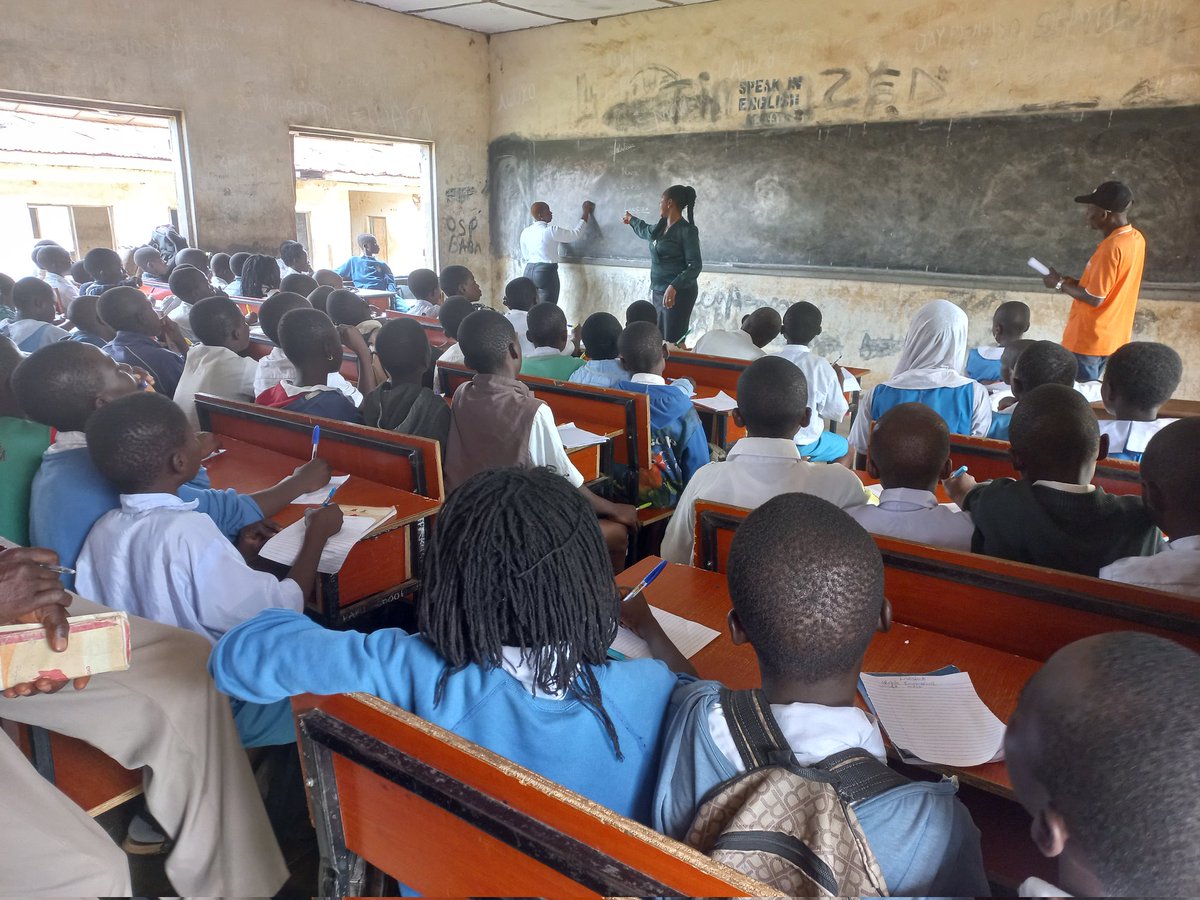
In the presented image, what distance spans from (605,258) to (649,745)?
696 centimetres

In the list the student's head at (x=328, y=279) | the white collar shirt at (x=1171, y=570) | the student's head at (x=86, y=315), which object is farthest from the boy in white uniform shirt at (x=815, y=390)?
the student's head at (x=328, y=279)

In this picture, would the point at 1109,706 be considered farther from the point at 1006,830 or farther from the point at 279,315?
the point at 279,315

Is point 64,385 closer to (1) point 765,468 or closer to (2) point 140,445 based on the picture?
(2) point 140,445

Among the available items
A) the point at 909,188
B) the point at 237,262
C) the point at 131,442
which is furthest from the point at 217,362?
the point at 909,188

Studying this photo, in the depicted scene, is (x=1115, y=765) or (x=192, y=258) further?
(x=192, y=258)

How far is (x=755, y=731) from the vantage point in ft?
2.74

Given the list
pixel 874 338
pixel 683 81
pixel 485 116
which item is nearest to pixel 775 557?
pixel 874 338

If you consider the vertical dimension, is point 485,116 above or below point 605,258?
above

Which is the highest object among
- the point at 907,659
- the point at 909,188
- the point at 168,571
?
the point at 909,188

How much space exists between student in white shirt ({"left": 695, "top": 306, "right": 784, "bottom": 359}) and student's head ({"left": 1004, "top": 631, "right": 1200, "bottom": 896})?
3.51 metres

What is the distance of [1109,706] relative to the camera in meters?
0.63

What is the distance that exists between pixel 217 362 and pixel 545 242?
498 cm

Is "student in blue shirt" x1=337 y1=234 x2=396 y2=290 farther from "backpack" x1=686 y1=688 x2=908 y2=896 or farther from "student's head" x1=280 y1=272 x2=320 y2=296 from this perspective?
"backpack" x1=686 y1=688 x2=908 y2=896

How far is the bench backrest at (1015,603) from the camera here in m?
1.27
